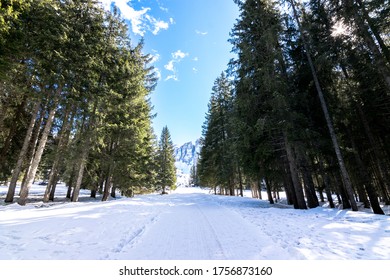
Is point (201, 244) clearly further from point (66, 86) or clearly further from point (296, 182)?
point (66, 86)

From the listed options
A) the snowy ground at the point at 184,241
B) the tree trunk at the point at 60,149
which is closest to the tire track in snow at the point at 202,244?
the snowy ground at the point at 184,241

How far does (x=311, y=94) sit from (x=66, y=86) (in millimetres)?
17827

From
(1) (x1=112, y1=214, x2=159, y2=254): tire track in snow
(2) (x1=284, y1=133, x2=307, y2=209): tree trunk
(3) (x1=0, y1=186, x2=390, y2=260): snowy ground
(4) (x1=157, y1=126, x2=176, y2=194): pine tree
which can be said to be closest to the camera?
(3) (x1=0, y1=186, x2=390, y2=260): snowy ground

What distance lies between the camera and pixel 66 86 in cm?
1391

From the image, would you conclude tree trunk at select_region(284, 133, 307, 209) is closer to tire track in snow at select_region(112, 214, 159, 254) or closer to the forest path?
the forest path

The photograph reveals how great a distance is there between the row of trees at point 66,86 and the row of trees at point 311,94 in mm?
10037

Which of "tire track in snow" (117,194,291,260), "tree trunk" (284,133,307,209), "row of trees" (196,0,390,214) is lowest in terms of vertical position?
"tire track in snow" (117,194,291,260)

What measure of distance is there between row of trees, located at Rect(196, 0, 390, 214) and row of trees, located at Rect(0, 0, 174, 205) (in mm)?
10037

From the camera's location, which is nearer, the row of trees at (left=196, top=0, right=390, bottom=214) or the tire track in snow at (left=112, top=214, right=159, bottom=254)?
the tire track in snow at (left=112, top=214, right=159, bottom=254)

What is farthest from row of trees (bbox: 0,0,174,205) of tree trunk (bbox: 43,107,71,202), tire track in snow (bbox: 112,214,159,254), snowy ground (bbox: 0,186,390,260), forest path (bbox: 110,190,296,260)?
forest path (bbox: 110,190,296,260)

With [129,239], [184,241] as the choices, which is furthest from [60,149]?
[184,241]

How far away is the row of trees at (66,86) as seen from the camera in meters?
11.9

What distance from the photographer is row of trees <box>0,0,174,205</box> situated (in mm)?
11945
